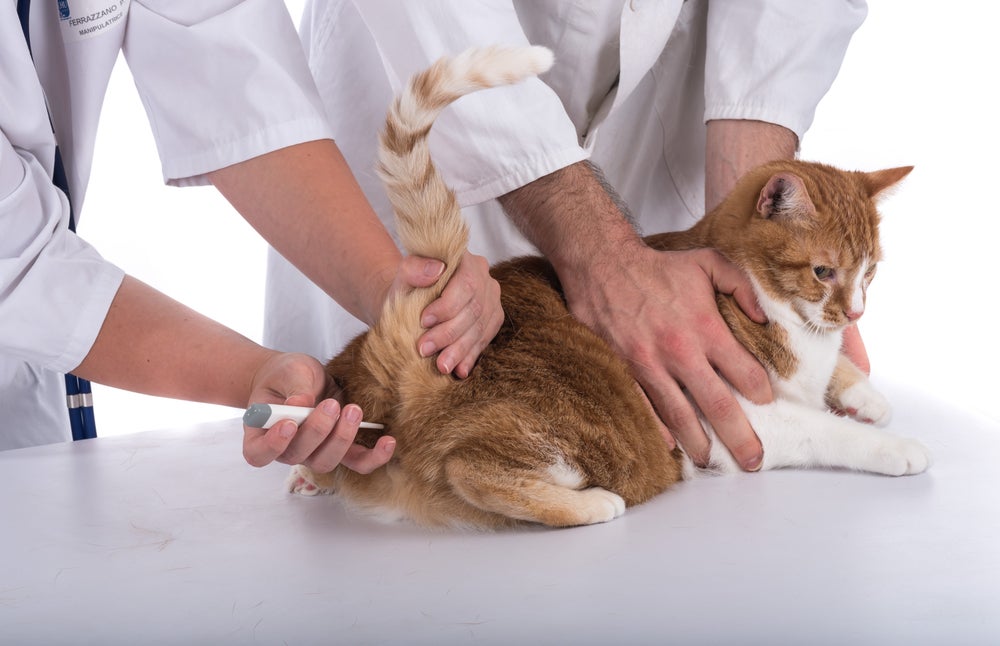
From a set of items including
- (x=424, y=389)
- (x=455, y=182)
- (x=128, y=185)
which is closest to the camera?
(x=424, y=389)

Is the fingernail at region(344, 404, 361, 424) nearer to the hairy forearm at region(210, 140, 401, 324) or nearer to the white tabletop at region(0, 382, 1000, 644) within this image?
the white tabletop at region(0, 382, 1000, 644)

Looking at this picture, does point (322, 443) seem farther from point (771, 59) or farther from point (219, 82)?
point (771, 59)

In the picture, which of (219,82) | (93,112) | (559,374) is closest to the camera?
(559,374)

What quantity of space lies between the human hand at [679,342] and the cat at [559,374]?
0.10 feet

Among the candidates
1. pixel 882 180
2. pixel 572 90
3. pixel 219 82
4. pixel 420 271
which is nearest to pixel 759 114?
pixel 882 180

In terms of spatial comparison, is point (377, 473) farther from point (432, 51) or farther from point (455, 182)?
point (432, 51)

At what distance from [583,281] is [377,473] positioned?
46 centimetres

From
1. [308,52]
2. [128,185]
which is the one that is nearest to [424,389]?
[308,52]

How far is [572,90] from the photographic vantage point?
5.73 ft

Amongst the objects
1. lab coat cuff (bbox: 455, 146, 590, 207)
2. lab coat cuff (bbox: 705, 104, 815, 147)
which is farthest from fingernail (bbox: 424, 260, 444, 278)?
lab coat cuff (bbox: 705, 104, 815, 147)

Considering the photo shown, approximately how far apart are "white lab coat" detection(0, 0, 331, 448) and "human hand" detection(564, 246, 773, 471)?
0.55 metres

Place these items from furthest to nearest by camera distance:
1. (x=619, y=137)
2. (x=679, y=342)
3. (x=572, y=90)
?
1. (x=619, y=137)
2. (x=572, y=90)
3. (x=679, y=342)

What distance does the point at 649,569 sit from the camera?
3.02 ft

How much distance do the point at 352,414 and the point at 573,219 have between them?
1.78 feet
